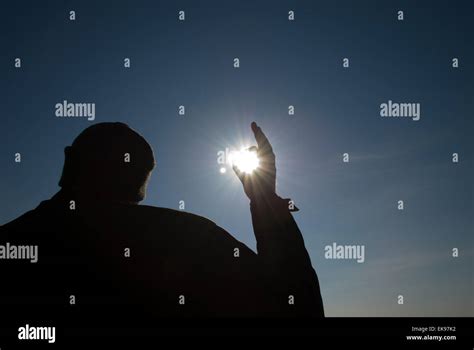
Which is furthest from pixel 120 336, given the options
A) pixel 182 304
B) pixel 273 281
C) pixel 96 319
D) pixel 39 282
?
pixel 273 281

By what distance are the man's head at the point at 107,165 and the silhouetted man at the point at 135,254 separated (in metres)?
0.04

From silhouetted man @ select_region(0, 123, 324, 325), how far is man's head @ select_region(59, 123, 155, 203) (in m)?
0.04

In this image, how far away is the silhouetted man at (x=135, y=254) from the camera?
1312 cm

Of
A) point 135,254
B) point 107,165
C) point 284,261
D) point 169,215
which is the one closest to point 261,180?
point 284,261

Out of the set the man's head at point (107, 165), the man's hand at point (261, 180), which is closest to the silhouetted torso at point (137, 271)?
the man's head at point (107, 165)

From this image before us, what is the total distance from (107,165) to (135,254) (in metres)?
3.58

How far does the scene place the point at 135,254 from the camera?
45.6 ft

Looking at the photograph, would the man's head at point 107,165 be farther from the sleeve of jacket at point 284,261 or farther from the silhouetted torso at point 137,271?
the sleeve of jacket at point 284,261

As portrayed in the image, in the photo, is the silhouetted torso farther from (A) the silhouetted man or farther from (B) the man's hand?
(B) the man's hand

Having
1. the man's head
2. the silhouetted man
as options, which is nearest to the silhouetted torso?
the silhouetted man

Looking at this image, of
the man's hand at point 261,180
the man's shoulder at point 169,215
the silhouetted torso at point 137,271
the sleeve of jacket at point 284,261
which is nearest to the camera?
the silhouetted torso at point 137,271

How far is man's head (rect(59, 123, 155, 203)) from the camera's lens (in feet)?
50.4

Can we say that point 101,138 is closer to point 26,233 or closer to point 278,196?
point 26,233

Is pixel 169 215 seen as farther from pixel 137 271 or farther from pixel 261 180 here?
pixel 261 180
